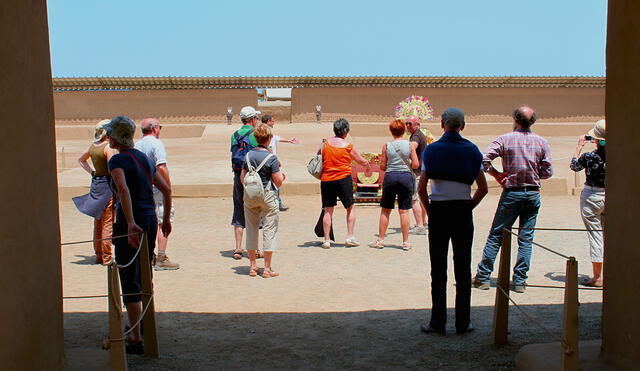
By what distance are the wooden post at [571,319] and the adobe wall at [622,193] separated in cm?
36

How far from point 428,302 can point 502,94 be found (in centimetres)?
3147

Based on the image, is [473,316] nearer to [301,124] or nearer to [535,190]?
[535,190]

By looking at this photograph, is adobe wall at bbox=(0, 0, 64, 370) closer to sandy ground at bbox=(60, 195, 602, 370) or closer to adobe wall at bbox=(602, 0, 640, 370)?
sandy ground at bbox=(60, 195, 602, 370)

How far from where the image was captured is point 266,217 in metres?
7.62

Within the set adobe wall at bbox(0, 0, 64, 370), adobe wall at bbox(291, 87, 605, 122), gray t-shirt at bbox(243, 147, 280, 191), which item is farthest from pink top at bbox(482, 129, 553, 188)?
adobe wall at bbox(291, 87, 605, 122)

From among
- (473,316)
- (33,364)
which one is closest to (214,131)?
(473,316)

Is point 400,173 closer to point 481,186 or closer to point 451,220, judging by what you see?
point 481,186

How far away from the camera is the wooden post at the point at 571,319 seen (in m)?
4.00

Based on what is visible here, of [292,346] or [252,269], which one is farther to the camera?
[252,269]

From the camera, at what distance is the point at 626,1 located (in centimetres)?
425

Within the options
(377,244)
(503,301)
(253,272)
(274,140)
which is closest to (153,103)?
(274,140)

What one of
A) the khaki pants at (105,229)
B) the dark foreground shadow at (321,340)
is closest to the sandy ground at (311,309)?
the dark foreground shadow at (321,340)

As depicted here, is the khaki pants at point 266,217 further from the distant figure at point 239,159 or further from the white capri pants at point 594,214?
the white capri pants at point 594,214

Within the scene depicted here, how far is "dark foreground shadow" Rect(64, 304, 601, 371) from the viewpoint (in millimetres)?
5078
